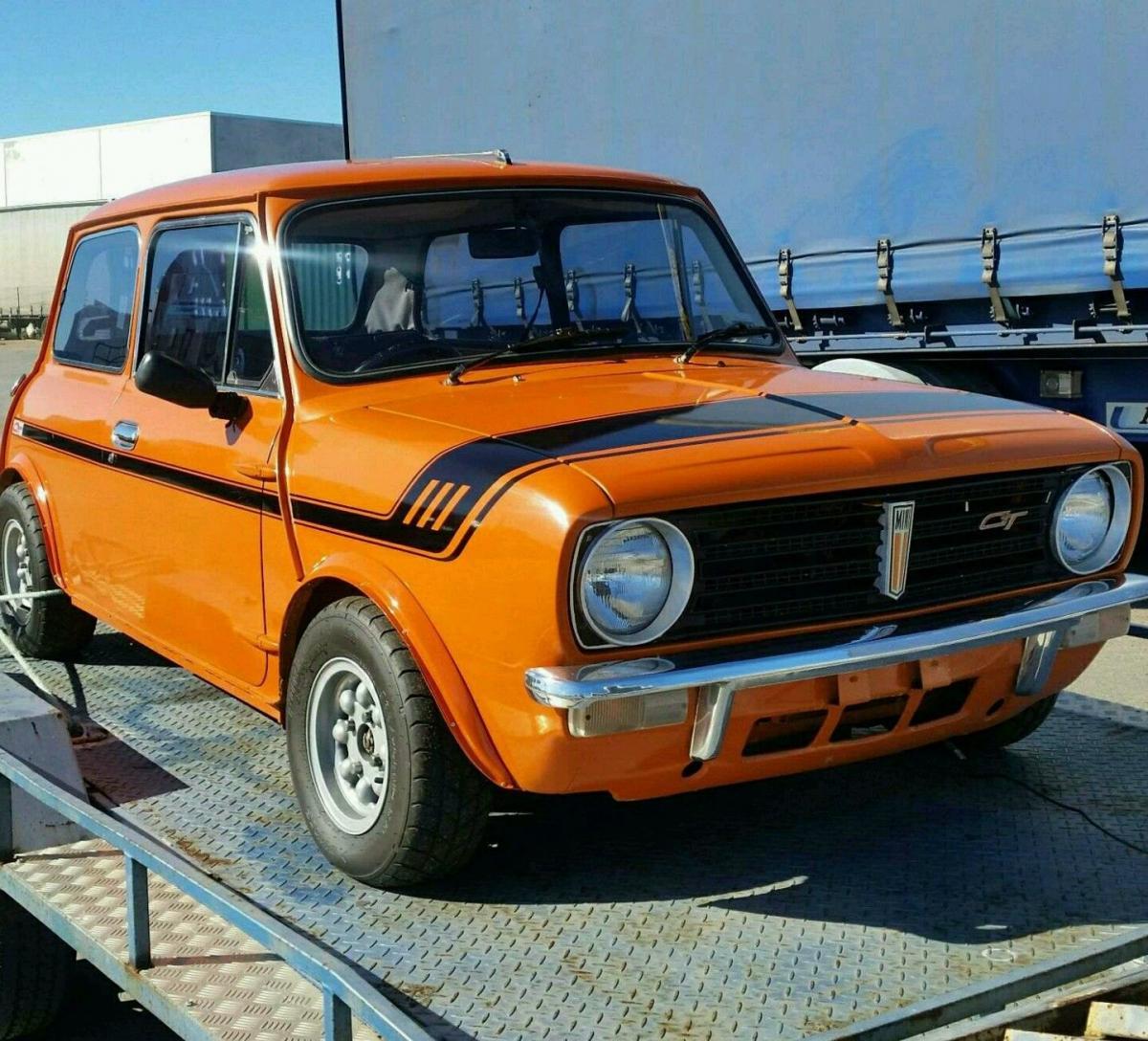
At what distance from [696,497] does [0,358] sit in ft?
123

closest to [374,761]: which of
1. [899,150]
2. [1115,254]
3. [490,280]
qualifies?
[490,280]

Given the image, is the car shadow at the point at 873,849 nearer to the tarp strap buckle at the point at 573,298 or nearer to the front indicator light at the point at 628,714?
the front indicator light at the point at 628,714

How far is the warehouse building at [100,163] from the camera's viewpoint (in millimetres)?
50312

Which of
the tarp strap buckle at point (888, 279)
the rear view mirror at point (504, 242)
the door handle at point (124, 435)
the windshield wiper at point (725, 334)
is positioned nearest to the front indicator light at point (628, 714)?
the windshield wiper at point (725, 334)

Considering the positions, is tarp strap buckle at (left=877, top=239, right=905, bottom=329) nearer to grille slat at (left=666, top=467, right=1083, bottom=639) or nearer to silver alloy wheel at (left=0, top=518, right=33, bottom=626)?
silver alloy wheel at (left=0, top=518, right=33, bottom=626)

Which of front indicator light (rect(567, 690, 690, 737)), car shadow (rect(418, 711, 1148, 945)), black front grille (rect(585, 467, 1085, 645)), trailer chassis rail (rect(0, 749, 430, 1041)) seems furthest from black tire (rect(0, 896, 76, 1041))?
black front grille (rect(585, 467, 1085, 645))

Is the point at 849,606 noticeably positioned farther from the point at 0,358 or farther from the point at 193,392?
the point at 0,358

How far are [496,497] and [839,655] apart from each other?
29.6 inches

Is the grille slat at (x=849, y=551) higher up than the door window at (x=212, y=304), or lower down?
lower down

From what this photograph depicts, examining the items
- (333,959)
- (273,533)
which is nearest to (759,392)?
(273,533)

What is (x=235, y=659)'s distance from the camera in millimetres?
3990

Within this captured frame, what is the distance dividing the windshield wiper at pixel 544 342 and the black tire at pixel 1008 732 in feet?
4.64

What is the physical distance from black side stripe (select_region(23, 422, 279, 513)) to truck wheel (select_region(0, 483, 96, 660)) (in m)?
0.27

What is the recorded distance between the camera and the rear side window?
4.87 m
